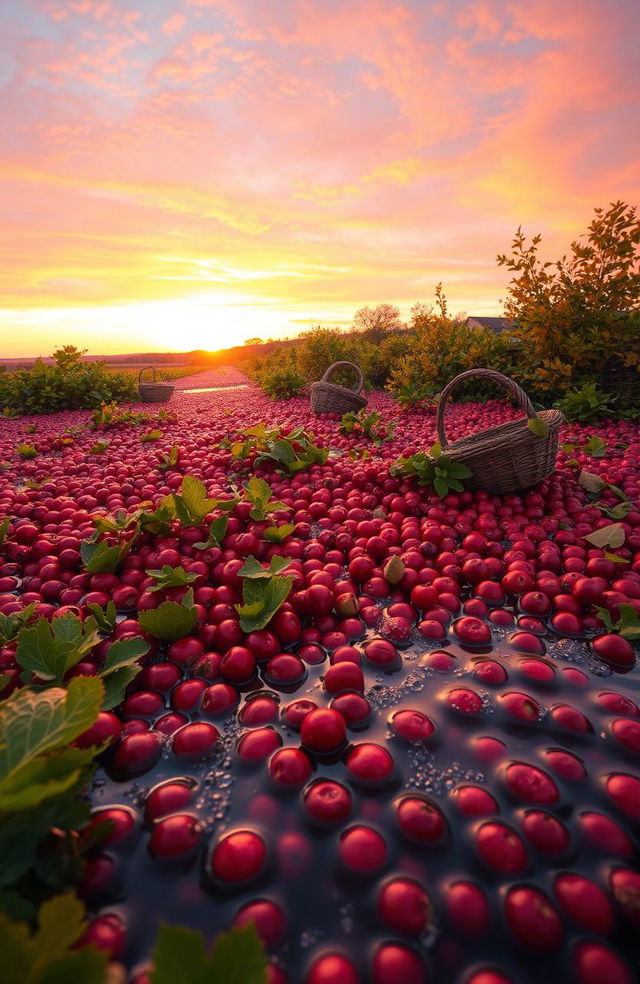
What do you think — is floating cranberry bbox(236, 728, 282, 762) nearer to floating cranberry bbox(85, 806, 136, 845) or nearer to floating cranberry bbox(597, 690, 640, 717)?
floating cranberry bbox(85, 806, 136, 845)

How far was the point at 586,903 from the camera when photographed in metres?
1.24

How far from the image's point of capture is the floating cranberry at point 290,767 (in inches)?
65.0

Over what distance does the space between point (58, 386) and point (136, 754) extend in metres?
14.9

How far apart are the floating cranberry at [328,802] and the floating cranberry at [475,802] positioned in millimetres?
392

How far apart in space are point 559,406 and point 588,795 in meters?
8.27

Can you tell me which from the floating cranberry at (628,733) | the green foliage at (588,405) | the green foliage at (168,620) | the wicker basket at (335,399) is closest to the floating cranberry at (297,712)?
the green foliage at (168,620)

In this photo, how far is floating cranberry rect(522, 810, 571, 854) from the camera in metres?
1.41

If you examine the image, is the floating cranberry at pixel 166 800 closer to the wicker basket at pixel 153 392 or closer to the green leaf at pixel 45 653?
the green leaf at pixel 45 653

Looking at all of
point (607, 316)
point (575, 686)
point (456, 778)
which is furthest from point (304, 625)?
point (607, 316)

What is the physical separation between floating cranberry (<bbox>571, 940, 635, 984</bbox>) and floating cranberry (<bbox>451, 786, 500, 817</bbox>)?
405 millimetres

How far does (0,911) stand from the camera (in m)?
1.06

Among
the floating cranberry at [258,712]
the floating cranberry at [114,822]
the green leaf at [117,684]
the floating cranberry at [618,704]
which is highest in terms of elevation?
the green leaf at [117,684]

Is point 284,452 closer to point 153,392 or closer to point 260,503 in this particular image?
point 260,503

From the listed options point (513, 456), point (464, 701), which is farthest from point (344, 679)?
point (513, 456)
